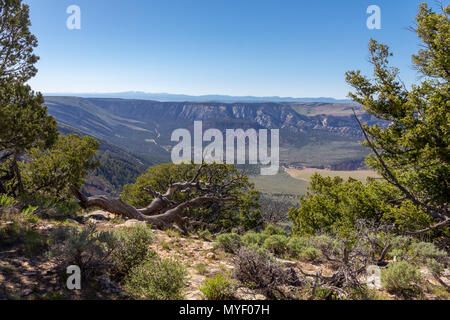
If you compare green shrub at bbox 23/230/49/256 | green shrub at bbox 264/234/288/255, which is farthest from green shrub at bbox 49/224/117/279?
green shrub at bbox 264/234/288/255

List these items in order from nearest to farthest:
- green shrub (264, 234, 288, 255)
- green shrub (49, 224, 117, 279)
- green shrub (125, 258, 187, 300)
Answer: green shrub (125, 258, 187, 300)
green shrub (49, 224, 117, 279)
green shrub (264, 234, 288, 255)

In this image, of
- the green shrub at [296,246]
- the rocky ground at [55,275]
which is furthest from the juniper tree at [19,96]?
the green shrub at [296,246]

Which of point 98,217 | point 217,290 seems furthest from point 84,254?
point 98,217

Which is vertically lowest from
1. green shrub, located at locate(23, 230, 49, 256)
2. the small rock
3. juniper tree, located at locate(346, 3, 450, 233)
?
the small rock

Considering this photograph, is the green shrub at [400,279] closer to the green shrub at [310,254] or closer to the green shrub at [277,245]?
the green shrub at [310,254]

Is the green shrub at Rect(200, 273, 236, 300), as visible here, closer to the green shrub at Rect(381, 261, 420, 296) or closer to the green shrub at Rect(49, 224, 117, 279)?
the green shrub at Rect(49, 224, 117, 279)

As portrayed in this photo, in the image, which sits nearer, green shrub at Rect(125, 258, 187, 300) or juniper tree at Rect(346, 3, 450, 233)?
green shrub at Rect(125, 258, 187, 300)
